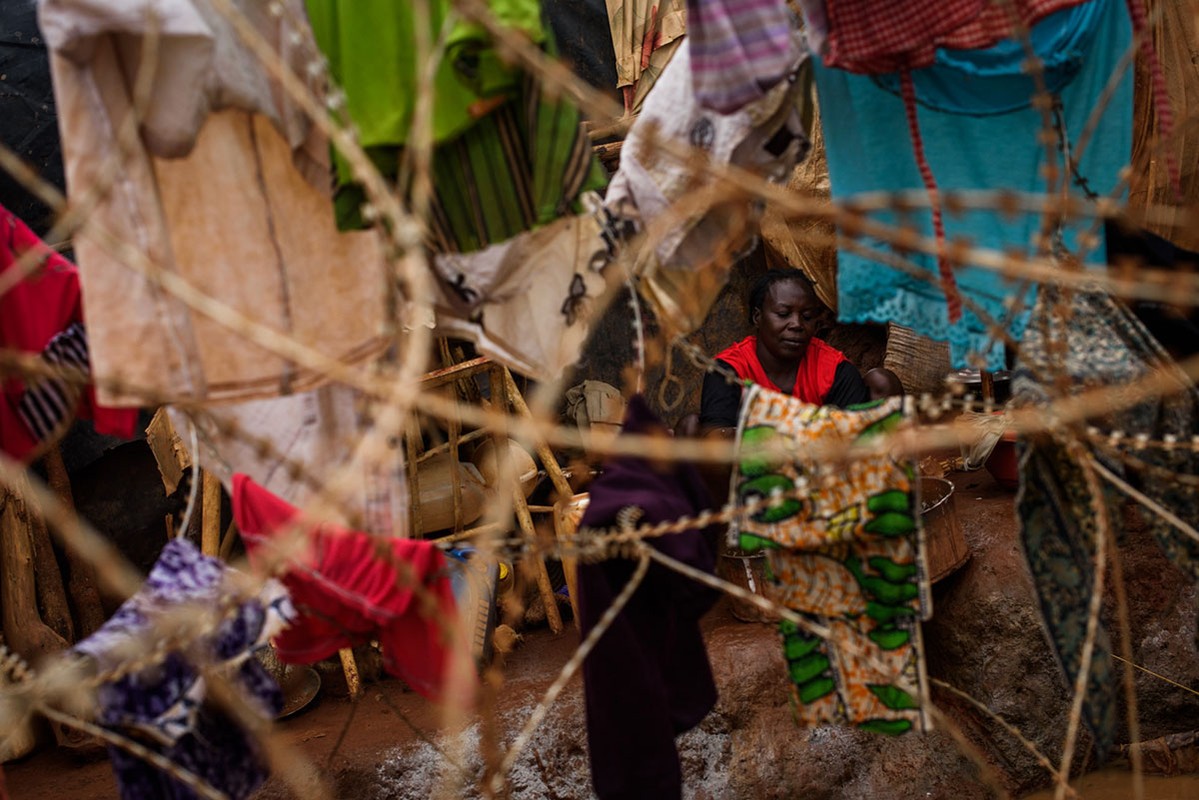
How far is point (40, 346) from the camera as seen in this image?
2160 millimetres

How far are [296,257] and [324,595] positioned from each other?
701mm

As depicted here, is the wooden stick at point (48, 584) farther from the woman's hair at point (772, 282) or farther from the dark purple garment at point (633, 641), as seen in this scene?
the woman's hair at point (772, 282)

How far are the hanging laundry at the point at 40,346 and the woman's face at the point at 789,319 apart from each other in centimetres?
261

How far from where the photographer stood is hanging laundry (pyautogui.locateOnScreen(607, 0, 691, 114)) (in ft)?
15.1

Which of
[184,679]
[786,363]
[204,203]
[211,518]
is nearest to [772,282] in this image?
[786,363]

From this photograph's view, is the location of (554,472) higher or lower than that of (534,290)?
lower

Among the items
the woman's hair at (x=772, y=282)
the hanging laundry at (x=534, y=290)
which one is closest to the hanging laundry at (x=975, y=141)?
the hanging laundry at (x=534, y=290)

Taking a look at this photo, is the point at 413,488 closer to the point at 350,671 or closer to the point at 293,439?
the point at 350,671

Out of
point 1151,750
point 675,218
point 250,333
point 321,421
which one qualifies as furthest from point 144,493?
point 1151,750

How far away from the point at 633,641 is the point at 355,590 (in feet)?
1.92

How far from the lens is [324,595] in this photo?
74.4 inches

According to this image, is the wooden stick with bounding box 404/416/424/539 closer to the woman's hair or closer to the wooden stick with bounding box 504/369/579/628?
the wooden stick with bounding box 504/369/579/628

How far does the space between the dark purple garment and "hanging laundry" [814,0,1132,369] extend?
0.77m

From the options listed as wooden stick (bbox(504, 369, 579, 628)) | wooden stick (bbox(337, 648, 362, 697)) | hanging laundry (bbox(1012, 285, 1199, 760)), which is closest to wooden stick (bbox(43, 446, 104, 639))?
wooden stick (bbox(337, 648, 362, 697))
